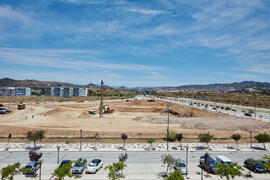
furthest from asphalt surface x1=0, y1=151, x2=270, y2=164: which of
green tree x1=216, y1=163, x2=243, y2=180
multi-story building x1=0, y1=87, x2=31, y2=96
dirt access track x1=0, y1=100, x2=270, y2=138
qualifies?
multi-story building x1=0, y1=87, x2=31, y2=96

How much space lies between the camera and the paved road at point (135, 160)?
21.5 metres

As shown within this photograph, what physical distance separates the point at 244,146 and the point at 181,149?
13.2m

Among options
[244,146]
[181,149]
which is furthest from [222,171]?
[244,146]

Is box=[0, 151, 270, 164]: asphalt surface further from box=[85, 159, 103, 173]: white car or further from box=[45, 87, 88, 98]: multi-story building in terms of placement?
box=[45, 87, 88, 98]: multi-story building

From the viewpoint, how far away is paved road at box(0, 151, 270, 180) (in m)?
21.5

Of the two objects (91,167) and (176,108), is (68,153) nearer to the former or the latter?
(91,167)

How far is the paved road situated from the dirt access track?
34.3 ft

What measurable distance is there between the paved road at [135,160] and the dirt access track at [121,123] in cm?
1046

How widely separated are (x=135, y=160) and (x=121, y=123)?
94.5 ft

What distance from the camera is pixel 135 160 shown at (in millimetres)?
26250

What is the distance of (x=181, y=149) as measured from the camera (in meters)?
31.2

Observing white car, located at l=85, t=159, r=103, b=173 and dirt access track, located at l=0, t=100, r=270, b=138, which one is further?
dirt access track, located at l=0, t=100, r=270, b=138

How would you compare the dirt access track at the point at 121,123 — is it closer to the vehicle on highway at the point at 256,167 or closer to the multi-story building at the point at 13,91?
the vehicle on highway at the point at 256,167

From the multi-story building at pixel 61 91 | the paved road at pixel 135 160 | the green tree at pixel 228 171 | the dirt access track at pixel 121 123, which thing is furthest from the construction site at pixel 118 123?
the multi-story building at pixel 61 91
